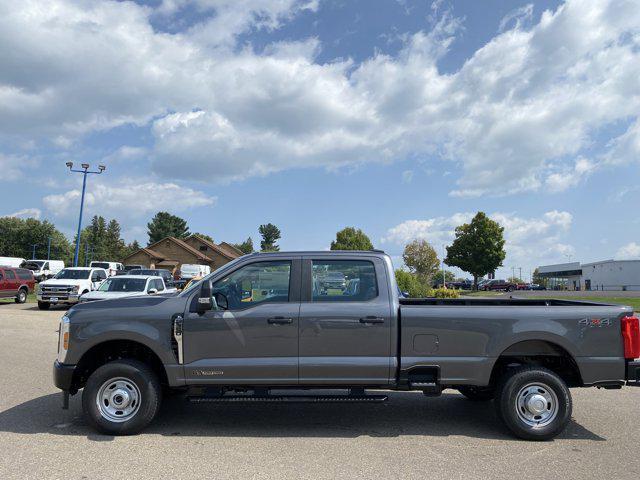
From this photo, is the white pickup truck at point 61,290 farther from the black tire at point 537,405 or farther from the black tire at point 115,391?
the black tire at point 537,405

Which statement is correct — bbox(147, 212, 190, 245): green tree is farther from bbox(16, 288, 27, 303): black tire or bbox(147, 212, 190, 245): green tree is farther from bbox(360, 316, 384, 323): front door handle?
bbox(360, 316, 384, 323): front door handle

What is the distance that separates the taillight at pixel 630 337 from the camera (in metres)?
5.73

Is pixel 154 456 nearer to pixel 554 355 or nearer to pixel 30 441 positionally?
pixel 30 441

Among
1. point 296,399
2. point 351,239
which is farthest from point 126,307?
point 351,239

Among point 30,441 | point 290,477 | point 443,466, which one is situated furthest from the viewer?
point 30,441

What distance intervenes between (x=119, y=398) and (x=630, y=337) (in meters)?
5.50

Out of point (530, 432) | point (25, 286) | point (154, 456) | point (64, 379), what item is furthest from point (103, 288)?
point (530, 432)

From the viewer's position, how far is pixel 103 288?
738 inches

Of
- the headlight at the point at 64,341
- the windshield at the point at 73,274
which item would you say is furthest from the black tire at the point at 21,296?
the headlight at the point at 64,341

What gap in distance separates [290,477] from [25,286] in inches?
1065

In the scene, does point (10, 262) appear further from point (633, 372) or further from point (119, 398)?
point (633, 372)

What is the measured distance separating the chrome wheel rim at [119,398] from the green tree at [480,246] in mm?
53891

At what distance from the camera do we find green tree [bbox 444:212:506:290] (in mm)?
56219

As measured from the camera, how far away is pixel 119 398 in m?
5.73
